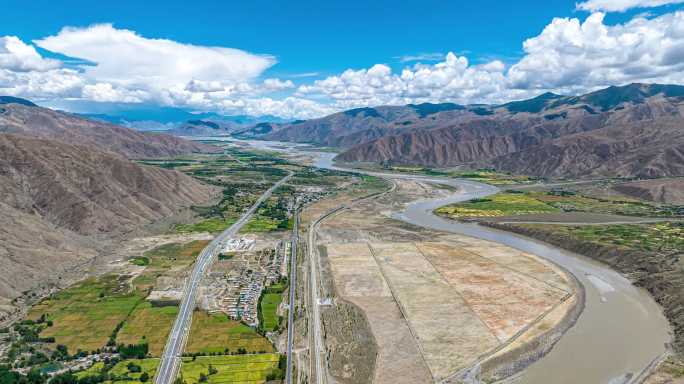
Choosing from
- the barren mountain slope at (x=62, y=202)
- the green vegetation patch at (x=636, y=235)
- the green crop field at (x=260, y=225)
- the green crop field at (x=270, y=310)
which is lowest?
the green crop field at (x=270, y=310)

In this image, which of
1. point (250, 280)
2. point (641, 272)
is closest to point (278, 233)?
point (250, 280)

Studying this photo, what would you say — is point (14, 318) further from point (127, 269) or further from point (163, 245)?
point (163, 245)

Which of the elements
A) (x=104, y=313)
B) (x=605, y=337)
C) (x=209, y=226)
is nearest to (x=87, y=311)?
(x=104, y=313)

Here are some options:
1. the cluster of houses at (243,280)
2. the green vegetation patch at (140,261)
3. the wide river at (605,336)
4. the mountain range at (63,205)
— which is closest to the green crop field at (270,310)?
the cluster of houses at (243,280)

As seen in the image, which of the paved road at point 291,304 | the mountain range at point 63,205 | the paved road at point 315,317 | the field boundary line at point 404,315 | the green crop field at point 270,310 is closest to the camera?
the paved road at point 315,317

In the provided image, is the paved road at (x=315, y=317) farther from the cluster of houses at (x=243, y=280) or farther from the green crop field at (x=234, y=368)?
the cluster of houses at (x=243, y=280)

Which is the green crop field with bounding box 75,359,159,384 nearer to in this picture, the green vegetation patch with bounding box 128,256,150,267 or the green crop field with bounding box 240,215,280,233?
the green vegetation patch with bounding box 128,256,150,267

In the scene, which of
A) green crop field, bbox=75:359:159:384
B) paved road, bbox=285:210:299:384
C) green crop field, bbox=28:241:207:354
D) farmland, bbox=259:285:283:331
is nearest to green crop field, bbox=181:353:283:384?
paved road, bbox=285:210:299:384
